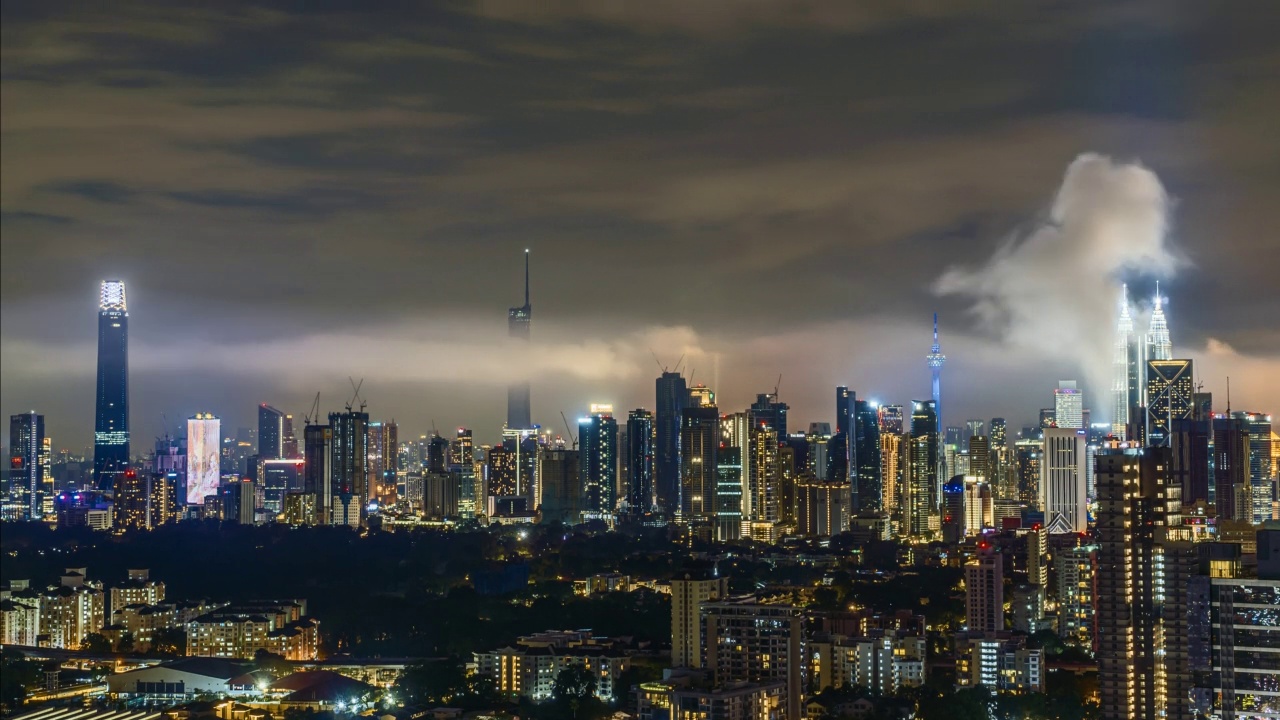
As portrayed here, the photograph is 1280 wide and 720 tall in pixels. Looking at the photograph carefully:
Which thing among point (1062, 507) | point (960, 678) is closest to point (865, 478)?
point (1062, 507)

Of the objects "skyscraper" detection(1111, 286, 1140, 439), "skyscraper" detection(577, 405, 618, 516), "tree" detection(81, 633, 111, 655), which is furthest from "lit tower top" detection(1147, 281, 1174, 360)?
"skyscraper" detection(577, 405, 618, 516)

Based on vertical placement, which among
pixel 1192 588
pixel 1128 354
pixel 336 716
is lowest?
pixel 336 716

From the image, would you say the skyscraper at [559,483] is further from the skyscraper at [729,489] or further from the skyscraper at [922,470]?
the skyscraper at [922,470]

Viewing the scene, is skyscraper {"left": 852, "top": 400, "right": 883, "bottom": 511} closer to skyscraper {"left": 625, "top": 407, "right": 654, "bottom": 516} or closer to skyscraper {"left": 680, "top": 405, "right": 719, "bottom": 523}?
skyscraper {"left": 680, "top": 405, "right": 719, "bottom": 523}

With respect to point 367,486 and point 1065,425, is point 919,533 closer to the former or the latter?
point 1065,425

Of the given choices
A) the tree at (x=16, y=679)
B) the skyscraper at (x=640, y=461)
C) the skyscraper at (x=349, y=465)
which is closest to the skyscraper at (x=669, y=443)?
the skyscraper at (x=640, y=461)

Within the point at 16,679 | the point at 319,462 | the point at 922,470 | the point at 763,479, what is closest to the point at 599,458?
the point at 763,479

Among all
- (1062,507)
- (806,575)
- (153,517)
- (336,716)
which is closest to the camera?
(336,716)
